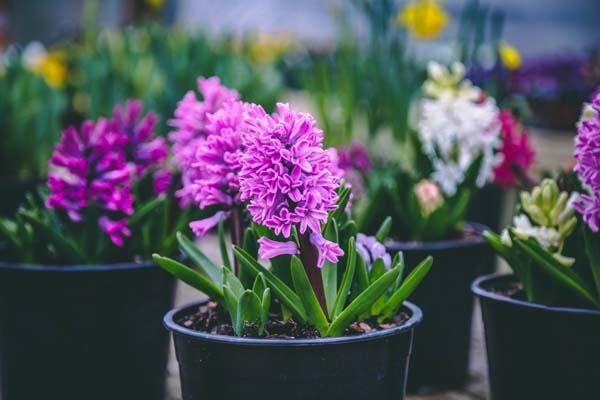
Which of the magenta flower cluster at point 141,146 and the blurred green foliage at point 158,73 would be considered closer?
the magenta flower cluster at point 141,146

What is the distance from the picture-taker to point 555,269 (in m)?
1.71

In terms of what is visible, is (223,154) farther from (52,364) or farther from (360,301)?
(52,364)

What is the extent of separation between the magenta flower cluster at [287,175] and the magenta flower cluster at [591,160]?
0.55 metres

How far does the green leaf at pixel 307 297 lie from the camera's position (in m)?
1.43

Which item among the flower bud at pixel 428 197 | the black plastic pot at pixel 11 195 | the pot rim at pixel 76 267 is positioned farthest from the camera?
the black plastic pot at pixel 11 195

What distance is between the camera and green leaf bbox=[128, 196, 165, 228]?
209 cm

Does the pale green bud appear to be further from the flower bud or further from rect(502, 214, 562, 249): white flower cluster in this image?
the flower bud

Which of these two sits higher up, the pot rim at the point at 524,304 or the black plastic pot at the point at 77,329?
the pot rim at the point at 524,304

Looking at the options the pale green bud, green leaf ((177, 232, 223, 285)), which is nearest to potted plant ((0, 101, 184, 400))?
green leaf ((177, 232, 223, 285))

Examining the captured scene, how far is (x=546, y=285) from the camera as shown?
178 centimetres

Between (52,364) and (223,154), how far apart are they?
774 mm

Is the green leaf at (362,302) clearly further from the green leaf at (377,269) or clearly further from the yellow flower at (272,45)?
the yellow flower at (272,45)

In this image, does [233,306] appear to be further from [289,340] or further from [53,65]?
[53,65]

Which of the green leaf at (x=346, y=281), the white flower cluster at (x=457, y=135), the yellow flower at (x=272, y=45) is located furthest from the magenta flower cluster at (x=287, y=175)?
the yellow flower at (x=272, y=45)
